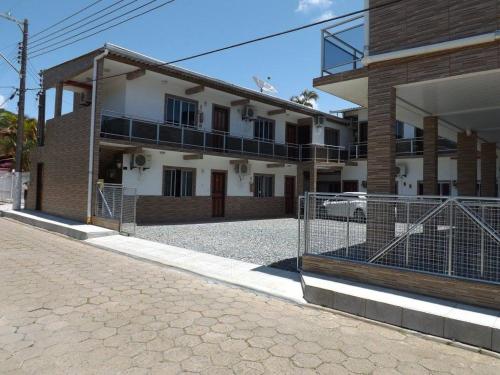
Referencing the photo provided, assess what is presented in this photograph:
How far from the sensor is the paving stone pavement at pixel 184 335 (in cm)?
383

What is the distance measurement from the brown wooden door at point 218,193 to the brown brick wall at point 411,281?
12196 mm

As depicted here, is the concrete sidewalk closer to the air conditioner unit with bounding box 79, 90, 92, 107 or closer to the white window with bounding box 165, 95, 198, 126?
the white window with bounding box 165, 95, 198, 126

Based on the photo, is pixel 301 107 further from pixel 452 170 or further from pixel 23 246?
pixel 23 246

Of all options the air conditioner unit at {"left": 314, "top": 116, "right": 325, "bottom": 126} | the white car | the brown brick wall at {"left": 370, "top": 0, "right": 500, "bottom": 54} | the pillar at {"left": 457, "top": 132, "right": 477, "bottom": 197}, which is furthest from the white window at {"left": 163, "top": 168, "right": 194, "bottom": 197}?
the brown brick wall at {"left": 370, "top": 0, "right": 500, "bottom": 54}

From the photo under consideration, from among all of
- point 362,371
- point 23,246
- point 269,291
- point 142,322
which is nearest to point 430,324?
point 362,371

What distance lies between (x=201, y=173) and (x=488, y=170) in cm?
1196

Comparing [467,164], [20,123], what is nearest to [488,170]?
[467,164]

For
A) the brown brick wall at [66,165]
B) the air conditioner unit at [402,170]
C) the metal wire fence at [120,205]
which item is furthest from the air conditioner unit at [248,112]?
the metal wire fence at [120,205]

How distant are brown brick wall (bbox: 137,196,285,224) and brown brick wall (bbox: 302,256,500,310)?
10431mm

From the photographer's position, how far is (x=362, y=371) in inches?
149

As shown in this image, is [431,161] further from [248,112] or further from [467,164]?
[248,112]

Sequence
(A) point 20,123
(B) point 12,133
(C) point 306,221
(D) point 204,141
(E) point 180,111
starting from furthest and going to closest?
(B) point 12,133
(A) point 20,123
(E) point 180,111
(D) point 204,141
(C) point 306,221

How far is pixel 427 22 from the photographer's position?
22.7 feet

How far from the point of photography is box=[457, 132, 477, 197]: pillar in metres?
12.8
